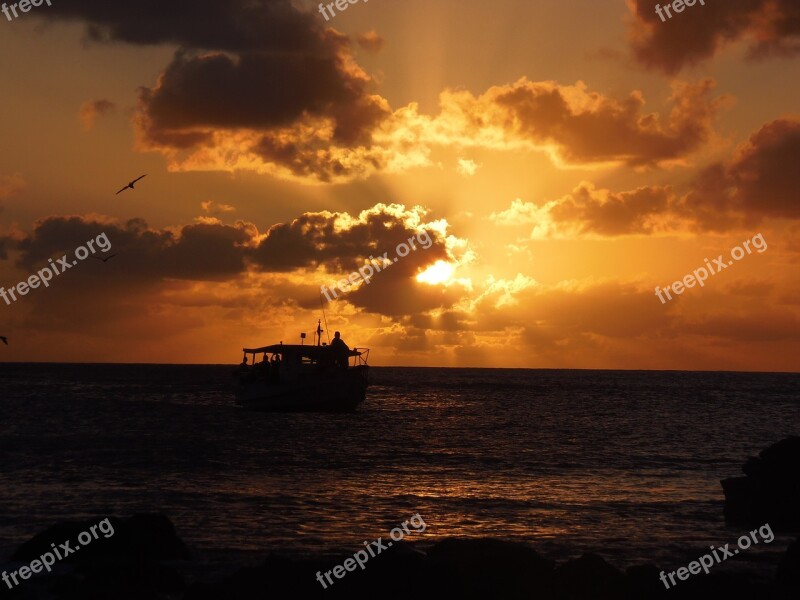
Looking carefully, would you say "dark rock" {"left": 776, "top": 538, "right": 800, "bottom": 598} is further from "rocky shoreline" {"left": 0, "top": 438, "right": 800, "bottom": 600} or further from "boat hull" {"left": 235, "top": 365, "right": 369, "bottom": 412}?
"boat hull" {"left": 235, "top": 365, "right": 369, "bottom": 412}

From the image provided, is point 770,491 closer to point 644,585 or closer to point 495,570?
point 644,585

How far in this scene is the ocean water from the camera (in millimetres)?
28891

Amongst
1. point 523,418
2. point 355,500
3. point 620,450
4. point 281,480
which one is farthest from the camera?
point 523,418

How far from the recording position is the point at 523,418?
310 ft

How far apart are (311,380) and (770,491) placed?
57.3m

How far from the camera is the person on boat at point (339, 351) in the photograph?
8381 cm

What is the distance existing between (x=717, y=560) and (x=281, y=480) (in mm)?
21760

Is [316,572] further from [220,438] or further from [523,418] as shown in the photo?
[523,418]

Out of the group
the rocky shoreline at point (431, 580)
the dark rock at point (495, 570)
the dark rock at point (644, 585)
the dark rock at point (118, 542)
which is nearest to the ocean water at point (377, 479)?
the dark rock at point (118, 542)

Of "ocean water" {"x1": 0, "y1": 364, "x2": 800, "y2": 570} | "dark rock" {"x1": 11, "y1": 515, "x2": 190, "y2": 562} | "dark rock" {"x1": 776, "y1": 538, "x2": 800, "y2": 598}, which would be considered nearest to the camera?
"dark rock" {"x1": 776, "y1": 538, "x2": 800, "y2": 598}

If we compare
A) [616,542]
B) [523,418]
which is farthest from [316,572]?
[523,418]

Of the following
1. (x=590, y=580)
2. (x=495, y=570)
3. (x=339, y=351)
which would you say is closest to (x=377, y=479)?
(x=495, y=570)

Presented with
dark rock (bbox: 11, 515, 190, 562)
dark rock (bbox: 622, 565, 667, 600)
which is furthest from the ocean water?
dark rock (bbox: 622, 565, 667, 600)

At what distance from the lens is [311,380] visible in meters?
85.1
